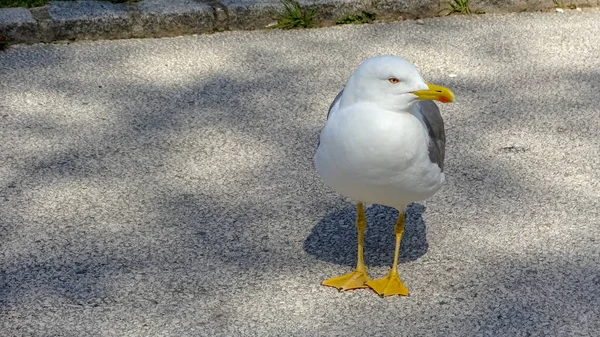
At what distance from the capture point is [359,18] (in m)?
5.61

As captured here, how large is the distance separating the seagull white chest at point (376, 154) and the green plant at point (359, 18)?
2.81 meters

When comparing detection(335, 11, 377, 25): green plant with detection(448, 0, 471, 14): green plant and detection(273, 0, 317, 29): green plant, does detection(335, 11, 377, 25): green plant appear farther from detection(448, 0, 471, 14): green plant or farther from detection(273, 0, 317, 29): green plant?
detection(448, 0, 471, 14): green plant

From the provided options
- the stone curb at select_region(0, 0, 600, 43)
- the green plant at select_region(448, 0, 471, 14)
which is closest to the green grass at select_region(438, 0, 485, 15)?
the green plant at select_region(448, 0, 471, 14)

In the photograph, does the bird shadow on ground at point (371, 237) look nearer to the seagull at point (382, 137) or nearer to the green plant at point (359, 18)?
the seagull at point (382, 137)

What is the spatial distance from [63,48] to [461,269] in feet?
9.38

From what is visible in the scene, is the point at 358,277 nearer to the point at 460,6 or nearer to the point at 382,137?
the point at 382,137

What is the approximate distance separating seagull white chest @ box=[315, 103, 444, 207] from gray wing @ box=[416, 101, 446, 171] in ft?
0.21

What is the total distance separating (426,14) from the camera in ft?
18.7

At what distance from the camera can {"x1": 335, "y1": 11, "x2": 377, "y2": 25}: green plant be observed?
559 cm

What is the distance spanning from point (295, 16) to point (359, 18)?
42 centimetres

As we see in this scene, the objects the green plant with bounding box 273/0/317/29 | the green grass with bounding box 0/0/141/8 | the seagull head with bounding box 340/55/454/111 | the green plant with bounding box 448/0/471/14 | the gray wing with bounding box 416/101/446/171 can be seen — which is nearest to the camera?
the seagull head with bounding box 340/55/454/111

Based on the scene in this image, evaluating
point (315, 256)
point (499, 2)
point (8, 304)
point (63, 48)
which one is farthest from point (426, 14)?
point (8, 304)

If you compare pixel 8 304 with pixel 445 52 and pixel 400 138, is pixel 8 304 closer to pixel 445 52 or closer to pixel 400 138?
pixel 400 138

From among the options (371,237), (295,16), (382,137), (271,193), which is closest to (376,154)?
(382,137)
